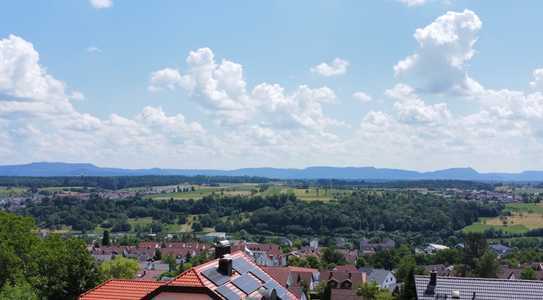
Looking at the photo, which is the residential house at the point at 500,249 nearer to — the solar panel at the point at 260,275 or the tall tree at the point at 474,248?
the tall tree at the point at 474,248

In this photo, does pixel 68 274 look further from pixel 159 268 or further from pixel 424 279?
pixel 159 268

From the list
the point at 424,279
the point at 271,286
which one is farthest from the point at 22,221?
the point at 424,279

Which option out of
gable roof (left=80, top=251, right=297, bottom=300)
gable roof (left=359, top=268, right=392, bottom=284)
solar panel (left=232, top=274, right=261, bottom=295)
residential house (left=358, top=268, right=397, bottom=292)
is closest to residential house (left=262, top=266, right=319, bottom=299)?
gable roof (left=359, top=268, right=392, bottom=284)

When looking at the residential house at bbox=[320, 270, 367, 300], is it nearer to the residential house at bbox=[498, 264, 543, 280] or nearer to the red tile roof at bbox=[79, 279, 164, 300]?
the residential house at bbox=[498, 264, 543, 280]

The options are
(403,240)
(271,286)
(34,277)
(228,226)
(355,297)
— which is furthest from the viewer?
(228,226)

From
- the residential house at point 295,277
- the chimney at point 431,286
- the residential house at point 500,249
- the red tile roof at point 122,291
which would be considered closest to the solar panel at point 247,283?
the red tile roof at point 122,291
